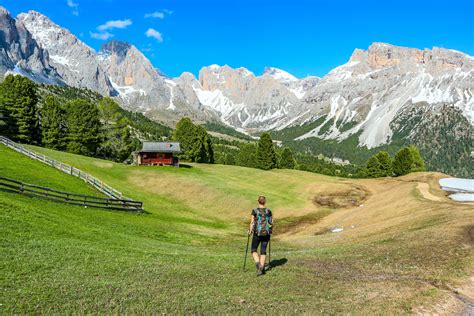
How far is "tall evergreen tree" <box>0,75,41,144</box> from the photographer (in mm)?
92500

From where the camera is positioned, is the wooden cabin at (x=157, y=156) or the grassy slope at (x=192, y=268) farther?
the wooden cabin at (x=157, y=156)

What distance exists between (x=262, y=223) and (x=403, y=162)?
→ 118 m

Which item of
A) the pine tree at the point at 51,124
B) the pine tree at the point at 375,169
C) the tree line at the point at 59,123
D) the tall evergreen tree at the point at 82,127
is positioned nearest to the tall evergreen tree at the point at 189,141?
the tree line at the point at 59,123

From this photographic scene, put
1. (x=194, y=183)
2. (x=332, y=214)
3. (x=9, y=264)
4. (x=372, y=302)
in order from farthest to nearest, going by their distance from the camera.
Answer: (x=194, y=183) < (x=332, y=214) < (x=9, y=264) < (x=372, y=302)

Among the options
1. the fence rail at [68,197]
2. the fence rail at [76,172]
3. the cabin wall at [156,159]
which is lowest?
the fence rail at [68,197]

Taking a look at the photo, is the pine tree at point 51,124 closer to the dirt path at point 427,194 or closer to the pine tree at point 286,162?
the pine tree at point 286,162

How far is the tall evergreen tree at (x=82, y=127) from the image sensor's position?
9869 centimetres

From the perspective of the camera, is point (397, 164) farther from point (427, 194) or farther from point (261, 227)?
point (261, 227)

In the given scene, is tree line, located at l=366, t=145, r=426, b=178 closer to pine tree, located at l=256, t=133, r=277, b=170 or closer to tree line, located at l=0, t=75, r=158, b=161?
pine tree, located at l=256, t=133, r=277, b=170

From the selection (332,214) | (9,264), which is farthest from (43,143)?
(9,264)

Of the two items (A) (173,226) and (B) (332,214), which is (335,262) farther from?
(B) (332,214)

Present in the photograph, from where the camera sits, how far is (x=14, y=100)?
93.0 metres

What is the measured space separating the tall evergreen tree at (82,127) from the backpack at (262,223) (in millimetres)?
89828

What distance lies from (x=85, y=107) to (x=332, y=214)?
72243mm
